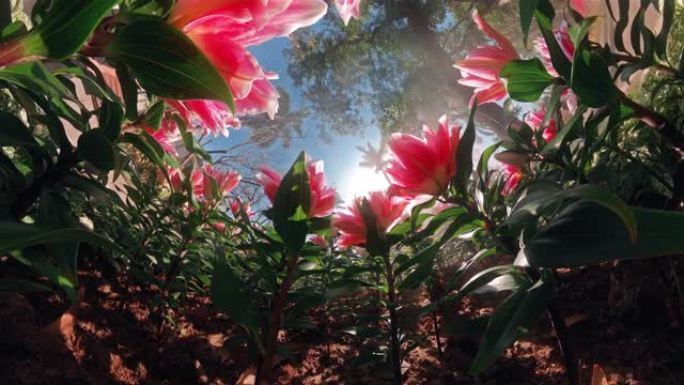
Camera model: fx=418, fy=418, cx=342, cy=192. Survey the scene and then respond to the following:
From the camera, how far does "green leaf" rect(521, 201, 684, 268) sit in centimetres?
27

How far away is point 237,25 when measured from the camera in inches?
13.7

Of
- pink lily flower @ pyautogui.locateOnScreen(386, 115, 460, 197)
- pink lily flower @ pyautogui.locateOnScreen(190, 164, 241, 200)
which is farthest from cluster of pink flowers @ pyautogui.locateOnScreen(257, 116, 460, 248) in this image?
pink lily flower @ pyautogui.locateOnScreen(190, 164, 241, 200)

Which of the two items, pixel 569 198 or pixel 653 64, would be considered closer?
pixel 569 198

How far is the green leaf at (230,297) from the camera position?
1.59 feet

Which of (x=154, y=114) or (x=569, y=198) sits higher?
(x=154, y=114)

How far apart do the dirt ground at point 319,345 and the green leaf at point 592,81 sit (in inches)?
12.9

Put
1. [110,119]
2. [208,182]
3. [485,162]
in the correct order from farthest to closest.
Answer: [208,182] < [485,162] < [110,119]

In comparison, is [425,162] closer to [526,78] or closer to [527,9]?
[526,78]

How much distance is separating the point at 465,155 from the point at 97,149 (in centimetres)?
47

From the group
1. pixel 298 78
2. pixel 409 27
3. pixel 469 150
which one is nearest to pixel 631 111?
pixel 469 150

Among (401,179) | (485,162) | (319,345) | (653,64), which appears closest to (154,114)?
(401,179)

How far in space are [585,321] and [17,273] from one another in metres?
1.21

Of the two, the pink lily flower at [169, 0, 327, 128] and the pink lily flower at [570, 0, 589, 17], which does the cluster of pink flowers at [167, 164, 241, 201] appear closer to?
the pink lily flower at [169, 0, 327, 128]

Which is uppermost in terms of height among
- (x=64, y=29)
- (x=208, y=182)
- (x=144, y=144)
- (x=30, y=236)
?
(x=208, y=182)
